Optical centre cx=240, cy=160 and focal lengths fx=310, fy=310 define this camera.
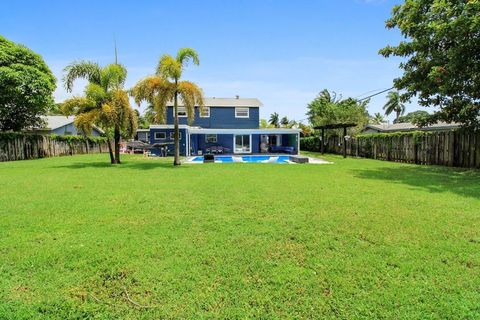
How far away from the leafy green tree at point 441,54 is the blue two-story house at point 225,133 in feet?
53.6

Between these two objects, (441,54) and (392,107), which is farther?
(392,107)

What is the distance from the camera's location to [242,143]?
31859 mm

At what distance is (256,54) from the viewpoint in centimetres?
2086

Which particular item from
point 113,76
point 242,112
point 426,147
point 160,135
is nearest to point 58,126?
point 160,135

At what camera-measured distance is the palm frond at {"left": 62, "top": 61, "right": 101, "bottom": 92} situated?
1725 cm

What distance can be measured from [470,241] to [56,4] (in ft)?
49.8

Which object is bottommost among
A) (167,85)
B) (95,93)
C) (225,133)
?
(225,133)

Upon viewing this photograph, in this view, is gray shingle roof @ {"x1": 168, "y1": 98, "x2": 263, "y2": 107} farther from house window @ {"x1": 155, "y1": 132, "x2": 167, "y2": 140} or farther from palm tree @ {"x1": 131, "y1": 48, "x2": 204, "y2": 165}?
palm tree @ {"x1": 131, "y1": 48, "x2": 204, "y2": 165}

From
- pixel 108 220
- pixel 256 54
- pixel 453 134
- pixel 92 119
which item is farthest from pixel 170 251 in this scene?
pixel 256 54

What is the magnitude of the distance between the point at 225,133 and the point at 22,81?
53.2 feet

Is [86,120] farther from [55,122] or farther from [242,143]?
[55,122]

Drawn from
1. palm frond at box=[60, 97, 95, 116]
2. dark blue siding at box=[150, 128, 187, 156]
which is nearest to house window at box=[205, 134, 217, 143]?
dark blue siding at box=[150, 128, 187, 156]

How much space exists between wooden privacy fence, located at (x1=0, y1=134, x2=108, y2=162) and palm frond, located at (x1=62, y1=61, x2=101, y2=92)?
305 inches

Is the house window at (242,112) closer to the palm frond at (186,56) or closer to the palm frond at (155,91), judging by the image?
the palm frond at (186,56)
